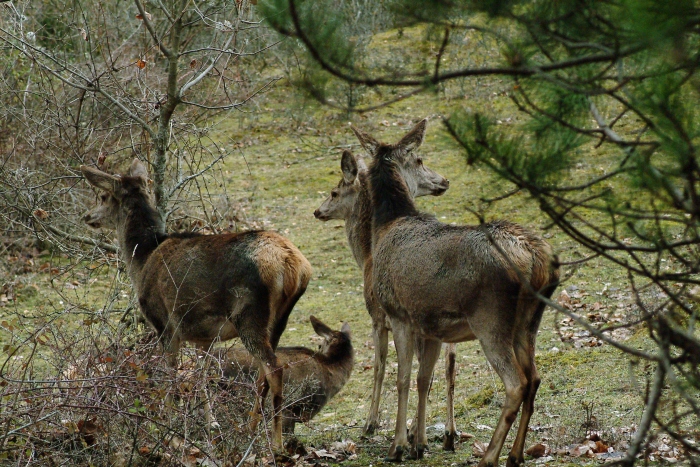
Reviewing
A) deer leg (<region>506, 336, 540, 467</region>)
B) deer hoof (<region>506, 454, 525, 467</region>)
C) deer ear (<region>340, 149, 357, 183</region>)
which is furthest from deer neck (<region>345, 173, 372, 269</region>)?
deer hoof (<region>506, 454, 525, 467</region>)

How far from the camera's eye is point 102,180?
871 cm

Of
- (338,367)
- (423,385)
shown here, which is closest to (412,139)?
(338,367)

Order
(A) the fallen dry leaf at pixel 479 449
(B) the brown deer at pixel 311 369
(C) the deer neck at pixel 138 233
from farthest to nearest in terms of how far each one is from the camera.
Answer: (C) the deer neck at pixel 138 233 < (B) the brown deer at pixel 311 369 < (A) the fallen dry leaf at pixel 479 449

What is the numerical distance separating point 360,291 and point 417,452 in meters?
6.09

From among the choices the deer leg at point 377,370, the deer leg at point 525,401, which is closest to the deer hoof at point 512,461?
the deer leg at point 525,401

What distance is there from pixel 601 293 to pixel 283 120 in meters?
11.9

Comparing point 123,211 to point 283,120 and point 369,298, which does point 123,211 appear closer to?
point 369,298

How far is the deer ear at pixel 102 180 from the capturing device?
859 cm

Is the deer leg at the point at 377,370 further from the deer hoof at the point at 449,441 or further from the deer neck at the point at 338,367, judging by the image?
the deer hoof at the point at 449,441

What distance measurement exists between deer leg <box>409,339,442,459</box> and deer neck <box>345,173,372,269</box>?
1.46 m

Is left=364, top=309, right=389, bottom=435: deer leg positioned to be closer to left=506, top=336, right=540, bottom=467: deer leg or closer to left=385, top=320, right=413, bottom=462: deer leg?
left=385, top=320, right=413, bottom=462: deer leg

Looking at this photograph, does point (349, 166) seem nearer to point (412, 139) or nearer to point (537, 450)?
point (412, 139)

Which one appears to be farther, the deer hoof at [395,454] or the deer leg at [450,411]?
the deer leg at [450,411]

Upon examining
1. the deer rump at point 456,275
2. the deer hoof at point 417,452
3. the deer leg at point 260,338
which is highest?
the deer rump at point 456,275
